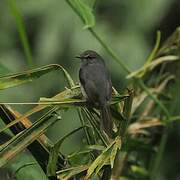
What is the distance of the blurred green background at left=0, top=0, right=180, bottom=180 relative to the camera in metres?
3.79

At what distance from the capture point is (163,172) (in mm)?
3939

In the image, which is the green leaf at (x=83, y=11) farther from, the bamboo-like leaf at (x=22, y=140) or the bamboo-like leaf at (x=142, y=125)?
the bamboo-like leaf at (x=142, y=125)

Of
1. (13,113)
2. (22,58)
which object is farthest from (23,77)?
(22,58)

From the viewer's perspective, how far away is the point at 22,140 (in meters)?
1.68

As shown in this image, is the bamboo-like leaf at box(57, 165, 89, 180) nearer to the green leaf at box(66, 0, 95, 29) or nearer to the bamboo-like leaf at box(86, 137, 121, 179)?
the bamboo-like leaf at box(86, 137, 121, 179)

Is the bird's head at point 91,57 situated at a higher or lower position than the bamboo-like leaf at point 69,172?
higher

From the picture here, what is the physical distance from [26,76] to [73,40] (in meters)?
2.17

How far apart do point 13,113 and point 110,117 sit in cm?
27

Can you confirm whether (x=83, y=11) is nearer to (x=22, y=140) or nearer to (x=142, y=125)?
(x=22, y=140)

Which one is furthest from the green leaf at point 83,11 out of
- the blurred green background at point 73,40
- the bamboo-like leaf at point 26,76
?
the blurred green background at point 73,40

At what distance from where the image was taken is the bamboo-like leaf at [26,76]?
1.76 m

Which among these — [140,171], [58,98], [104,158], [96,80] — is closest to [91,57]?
[96,80]

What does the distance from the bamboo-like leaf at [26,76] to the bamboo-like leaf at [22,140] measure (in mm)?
119

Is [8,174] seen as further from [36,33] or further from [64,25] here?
[36,33]
